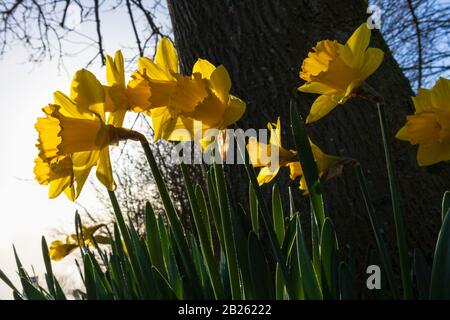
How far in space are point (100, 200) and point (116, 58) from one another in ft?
13.9

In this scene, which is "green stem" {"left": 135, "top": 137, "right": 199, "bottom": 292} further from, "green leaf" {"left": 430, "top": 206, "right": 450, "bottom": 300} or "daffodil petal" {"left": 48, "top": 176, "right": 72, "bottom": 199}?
"green leaf" {"left": 430, "top": 206, "right": 450, "bottom": 300}

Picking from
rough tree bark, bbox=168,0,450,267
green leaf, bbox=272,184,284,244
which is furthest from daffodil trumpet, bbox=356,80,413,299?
rough tree bark, bbox=168,0,450,267

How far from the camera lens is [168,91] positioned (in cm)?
67

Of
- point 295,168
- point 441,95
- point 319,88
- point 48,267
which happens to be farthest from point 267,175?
point 48,267

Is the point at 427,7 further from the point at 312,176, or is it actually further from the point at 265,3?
the point at 312,176

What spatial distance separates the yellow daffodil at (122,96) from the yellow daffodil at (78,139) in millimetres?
16

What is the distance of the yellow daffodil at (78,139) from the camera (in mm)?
671

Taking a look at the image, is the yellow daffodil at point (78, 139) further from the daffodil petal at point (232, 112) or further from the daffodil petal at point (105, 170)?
the daffodil petal at point (232, 112)

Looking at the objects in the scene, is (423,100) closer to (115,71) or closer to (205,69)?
(205,69)

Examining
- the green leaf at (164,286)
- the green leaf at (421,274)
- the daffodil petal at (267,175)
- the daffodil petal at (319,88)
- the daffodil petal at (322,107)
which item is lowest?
the green leaf at (421,274)

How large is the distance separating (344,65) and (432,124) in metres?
0.14

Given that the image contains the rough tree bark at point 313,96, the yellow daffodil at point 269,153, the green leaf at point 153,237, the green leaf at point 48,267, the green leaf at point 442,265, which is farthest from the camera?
the rough tree bark at point 313,96

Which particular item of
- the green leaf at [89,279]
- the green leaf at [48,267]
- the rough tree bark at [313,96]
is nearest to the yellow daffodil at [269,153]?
the green leaf at [89,279]

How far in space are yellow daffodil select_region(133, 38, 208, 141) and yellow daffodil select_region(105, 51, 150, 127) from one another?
0.01 meters
